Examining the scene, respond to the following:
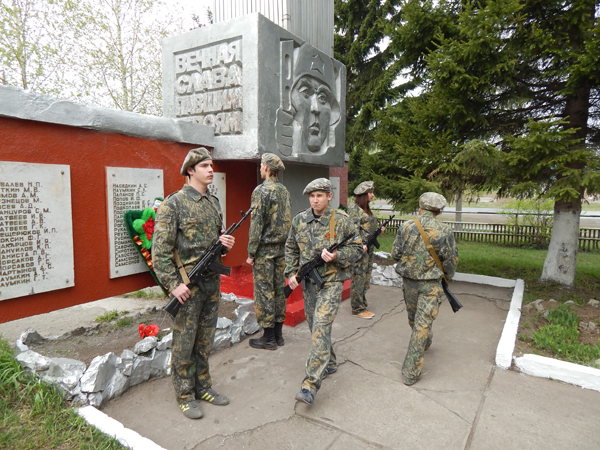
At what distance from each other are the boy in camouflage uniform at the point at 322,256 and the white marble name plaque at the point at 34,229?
2.09m

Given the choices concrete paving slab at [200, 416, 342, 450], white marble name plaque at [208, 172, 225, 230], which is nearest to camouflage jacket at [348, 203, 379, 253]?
white marble name plaque at [208, 172, 225, 230]

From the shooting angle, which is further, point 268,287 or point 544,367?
point 268,287

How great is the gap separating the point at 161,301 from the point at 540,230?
539 inches

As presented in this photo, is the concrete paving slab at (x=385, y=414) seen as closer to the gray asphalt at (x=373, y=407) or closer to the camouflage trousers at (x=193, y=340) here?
the gray asphalt at (x=373, y=407)

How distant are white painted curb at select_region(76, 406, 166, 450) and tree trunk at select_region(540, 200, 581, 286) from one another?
6786 mm

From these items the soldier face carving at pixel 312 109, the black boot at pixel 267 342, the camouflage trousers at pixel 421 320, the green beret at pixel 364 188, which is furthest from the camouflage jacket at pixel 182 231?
the green beret at pixel 364 188

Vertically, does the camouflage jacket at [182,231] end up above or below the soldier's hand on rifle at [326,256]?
above

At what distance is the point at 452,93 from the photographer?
231 inches

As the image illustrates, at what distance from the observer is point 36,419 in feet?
8.82

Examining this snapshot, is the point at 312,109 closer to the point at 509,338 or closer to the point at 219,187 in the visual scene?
the point at 219,187

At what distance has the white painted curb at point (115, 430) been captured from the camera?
7.95ft

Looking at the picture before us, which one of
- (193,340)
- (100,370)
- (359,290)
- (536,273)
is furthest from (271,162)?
(536,273)

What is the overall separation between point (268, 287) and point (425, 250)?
1779 mm

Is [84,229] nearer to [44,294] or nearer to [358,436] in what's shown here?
[44,294]
